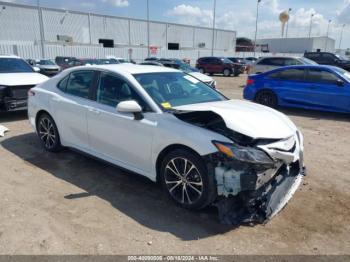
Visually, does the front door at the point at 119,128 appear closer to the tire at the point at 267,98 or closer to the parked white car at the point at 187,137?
the parked white car at the point at 187,137

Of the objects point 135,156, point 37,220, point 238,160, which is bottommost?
point 37,220

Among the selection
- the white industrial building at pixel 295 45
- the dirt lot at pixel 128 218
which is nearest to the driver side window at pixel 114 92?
the dirt lot at pixel 128 218

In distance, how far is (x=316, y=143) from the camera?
665 cm

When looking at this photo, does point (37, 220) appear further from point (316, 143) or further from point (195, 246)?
point (316, 143)

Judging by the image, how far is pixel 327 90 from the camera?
29.7ft

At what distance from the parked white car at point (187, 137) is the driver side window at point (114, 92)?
0.01 metres

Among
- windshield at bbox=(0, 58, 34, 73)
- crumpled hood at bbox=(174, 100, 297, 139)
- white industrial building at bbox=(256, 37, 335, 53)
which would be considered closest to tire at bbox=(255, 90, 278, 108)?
crumpled hood at bbox=(174, 100, 297, 139)

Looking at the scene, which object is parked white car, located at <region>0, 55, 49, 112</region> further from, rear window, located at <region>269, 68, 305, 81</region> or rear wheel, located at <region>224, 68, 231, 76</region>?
rear wheel, located at <region>224, 68, 231, 76</region>

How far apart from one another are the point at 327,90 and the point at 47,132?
7.53 m

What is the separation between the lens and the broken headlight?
3.19m

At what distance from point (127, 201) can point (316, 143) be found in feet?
14.7

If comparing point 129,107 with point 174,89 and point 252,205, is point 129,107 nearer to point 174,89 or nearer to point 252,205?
point 174,89

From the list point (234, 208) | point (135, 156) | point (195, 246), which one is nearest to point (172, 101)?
point (135, 156)

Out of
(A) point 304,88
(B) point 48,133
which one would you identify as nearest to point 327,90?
(A) point 304,88
